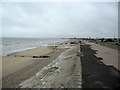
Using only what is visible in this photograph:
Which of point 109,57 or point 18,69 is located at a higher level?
point 109,57

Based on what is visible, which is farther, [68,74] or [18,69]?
[18,69]

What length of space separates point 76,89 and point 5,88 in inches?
207

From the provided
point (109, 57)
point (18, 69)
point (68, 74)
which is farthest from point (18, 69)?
point (109, 57)

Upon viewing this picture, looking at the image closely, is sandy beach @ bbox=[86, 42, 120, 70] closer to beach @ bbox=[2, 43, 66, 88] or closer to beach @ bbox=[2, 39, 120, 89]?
beach @ bbox=[2, 39, 120, 89]

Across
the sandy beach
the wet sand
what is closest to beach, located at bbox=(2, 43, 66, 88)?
the wet sand

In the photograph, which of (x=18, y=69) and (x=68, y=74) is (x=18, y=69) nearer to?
(x=18, y=69)

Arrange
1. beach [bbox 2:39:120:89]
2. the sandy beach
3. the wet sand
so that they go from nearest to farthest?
beach [bbox 2:39:120:89]
the wet sand
the sandy beach

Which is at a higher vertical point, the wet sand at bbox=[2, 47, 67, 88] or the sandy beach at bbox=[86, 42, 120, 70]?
the sandy beach at bbox=[86, 42, 120, 70]

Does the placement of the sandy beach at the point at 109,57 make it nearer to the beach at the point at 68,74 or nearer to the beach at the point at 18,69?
the beach at the point at 68,74

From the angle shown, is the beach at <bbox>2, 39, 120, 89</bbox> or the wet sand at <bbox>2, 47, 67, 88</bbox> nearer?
the beach at <bbox>2, 39, 120, 89</bbox>

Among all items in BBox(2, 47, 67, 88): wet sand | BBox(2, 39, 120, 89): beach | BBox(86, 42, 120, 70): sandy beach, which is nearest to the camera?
BBox(2, 39, 120, 89): beach

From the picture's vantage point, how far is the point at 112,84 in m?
6.33

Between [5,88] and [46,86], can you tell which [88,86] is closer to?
[46,86]

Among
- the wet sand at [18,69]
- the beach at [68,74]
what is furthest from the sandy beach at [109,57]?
the wet sand at [18,69]
